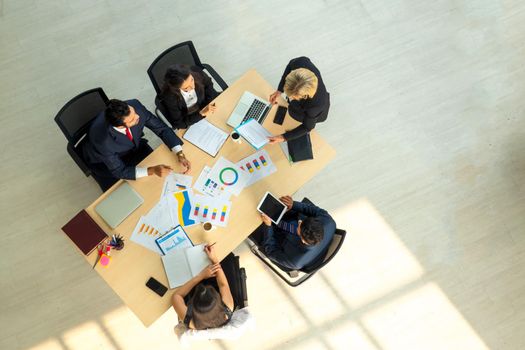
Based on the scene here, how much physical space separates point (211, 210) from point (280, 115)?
3.00 feet

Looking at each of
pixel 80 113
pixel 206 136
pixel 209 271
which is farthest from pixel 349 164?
pixel 80 113

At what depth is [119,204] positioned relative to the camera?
2779 mm

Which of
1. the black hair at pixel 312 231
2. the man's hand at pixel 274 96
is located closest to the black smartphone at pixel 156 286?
the black hair at pixel 312 231

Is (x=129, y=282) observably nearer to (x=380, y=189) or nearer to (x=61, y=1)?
(x=380, y=189)

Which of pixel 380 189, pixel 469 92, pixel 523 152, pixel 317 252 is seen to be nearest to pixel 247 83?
pixel 317 252

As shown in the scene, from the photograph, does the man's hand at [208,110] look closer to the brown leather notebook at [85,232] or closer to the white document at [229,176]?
the white document at [229,176]

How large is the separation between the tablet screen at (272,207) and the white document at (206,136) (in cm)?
52

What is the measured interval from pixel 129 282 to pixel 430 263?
272 centimetres

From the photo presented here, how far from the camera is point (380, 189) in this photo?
3857 millimetres

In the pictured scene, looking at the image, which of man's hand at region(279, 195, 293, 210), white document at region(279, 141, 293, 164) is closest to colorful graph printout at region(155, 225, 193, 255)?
man's hand at region(279, 195, 293, 210)

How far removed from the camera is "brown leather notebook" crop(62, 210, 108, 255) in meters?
2.68

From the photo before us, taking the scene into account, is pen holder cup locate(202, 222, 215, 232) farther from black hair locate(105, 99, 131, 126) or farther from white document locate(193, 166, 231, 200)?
black hair locate(105, 99, 131, 126)

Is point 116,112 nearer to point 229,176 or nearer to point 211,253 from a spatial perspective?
point 229,176

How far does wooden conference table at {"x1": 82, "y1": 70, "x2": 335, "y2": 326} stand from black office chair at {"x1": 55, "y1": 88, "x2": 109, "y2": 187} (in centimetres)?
41
